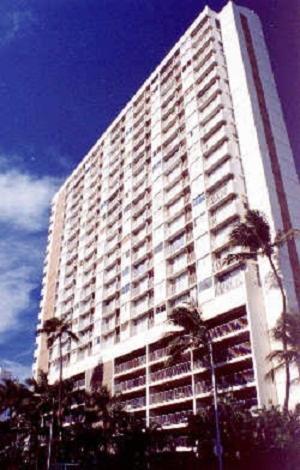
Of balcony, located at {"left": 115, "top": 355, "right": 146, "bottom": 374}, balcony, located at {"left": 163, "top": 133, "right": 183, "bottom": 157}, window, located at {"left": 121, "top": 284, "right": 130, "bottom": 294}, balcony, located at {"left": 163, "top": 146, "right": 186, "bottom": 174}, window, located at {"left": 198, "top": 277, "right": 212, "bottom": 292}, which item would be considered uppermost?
balcony, located at {"left": 163, "top": 133, "right": 183, "bottom": 157}

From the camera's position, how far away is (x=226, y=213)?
5094 cm

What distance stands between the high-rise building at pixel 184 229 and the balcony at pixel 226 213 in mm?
155

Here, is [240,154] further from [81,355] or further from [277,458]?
[81,355]

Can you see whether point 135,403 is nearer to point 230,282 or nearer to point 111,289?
point 230,282

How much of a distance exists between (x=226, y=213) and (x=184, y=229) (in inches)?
297

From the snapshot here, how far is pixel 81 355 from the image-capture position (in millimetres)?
71562

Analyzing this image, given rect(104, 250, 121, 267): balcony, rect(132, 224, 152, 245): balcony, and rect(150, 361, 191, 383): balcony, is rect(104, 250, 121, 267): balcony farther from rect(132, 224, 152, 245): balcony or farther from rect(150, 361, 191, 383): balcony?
rect(150, 361, 191, 383): balcony

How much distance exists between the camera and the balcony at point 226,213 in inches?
1950

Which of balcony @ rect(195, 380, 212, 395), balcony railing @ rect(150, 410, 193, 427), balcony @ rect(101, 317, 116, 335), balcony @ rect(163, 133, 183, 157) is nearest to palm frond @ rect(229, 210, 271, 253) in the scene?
balcony @ rect(195, 380, 212, 395)

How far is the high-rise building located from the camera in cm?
4469

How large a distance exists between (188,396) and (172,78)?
157 ft

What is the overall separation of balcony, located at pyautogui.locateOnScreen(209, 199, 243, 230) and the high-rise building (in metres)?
0.16

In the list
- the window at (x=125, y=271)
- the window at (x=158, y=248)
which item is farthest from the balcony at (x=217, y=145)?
the window at (x=125, y=271)

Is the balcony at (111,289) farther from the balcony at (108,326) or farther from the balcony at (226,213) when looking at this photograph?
the balcony at (226,213)
